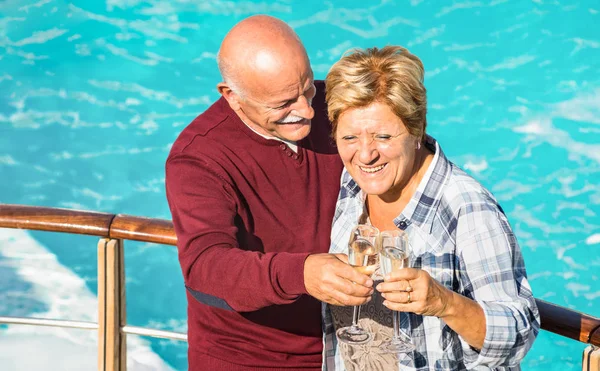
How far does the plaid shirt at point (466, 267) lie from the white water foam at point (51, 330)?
5.83 meters

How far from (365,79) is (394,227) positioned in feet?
1.31

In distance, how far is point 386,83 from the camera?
6.17ft

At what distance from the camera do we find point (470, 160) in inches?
370

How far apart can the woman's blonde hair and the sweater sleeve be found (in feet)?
1.28

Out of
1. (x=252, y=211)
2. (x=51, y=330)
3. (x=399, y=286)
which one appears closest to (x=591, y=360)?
(x=399, y=286)

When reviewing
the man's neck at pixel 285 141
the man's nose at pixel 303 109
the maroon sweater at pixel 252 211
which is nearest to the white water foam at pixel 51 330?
the maroon sweater at pixel 252 211

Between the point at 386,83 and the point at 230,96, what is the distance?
1.64ft

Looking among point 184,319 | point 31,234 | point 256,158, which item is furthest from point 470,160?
point 256,158

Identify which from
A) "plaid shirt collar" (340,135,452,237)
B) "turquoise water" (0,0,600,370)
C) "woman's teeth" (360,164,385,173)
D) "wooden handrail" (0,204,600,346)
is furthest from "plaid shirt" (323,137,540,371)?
"turquoise water" (0,0,600,370)

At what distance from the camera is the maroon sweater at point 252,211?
2.07m

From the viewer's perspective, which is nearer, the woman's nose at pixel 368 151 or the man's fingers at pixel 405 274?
the man's fingers at pixel 405 274

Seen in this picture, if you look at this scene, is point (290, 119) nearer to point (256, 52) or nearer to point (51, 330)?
point (256, 52)

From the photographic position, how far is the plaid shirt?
1.74 meters

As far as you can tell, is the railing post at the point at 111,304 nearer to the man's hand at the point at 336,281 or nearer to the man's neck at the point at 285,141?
the man's neck at the point at 285,141
